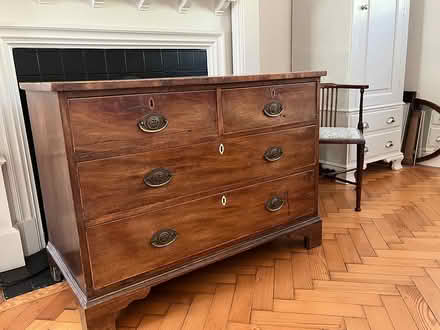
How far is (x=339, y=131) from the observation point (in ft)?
7.77

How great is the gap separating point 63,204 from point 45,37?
2.81ft

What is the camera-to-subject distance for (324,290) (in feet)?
4.99

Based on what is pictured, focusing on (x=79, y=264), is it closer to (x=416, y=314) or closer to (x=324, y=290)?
→ (x=324, y=290)

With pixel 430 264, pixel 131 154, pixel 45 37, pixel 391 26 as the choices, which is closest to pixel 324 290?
pixel 430 264

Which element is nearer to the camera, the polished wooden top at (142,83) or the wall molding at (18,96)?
the polished wooden top at (142,83)

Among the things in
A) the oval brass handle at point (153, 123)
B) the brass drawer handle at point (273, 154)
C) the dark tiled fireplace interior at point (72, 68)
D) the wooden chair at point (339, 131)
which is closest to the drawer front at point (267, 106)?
the brass drawer handle at point (273, 154)

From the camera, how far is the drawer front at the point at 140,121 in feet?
3.71

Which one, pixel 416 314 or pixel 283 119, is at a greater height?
pixel 283 119

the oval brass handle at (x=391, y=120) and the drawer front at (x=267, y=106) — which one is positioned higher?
the drawer front at (x=267, y=106)

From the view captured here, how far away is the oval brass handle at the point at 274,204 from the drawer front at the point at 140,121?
0.45m

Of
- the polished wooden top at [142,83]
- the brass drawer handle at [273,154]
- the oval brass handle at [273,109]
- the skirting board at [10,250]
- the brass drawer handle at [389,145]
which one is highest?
the polished wooden top at [142,83]

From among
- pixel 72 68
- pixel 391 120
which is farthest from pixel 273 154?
pixel 391 120

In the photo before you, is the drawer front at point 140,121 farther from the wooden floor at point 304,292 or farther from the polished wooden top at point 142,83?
the wooden floor at point 304,292

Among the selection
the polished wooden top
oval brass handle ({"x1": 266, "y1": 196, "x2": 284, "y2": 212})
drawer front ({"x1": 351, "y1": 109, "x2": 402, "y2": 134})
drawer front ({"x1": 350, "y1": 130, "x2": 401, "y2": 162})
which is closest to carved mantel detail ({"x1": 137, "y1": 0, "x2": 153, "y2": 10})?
the polished wooden top
